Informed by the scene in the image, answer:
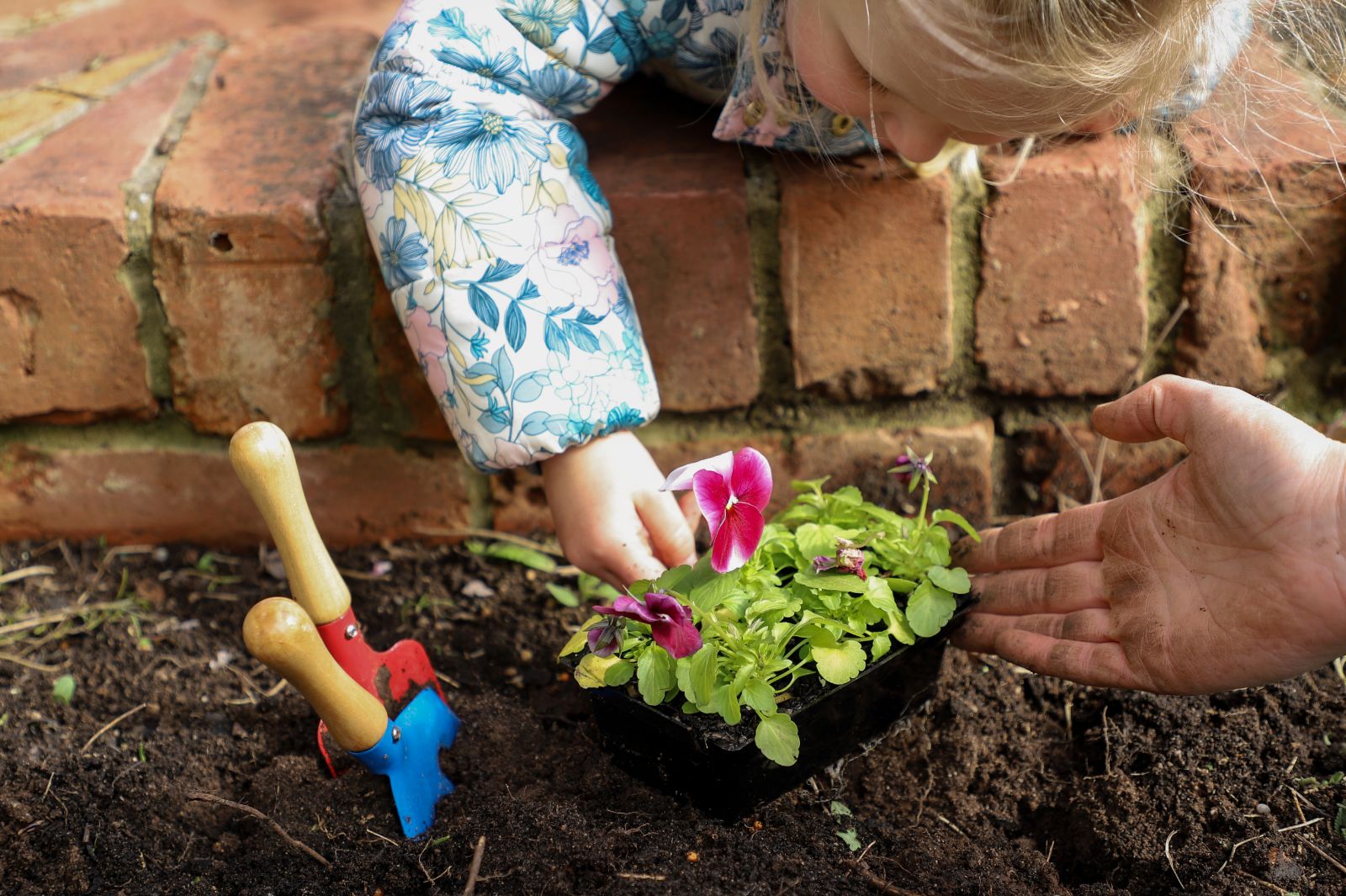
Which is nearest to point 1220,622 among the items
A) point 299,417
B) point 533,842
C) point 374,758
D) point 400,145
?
point 533,842

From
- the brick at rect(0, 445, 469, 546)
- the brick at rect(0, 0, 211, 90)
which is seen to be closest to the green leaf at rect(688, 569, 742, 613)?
the brick at rect(0, 445, 469, 546)

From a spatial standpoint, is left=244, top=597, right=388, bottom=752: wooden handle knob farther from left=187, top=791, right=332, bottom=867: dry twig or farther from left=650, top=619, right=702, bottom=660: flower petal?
left=650, top=619, right=702, bottom=660: flower petal

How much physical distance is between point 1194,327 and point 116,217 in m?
1.46

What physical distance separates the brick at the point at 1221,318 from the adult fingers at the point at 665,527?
2.54 ft

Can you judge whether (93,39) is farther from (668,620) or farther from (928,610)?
(928,610)

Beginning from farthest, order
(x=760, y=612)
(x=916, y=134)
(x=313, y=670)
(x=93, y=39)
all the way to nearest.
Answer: (x=93, y=39)
(x=916, y=134)
(x=760, y=612)
(x=313, y=670)

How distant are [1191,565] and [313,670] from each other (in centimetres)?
85

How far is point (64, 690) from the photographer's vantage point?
142cm

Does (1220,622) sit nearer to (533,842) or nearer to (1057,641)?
(1057,641)

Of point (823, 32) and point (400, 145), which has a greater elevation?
point (823, 32)

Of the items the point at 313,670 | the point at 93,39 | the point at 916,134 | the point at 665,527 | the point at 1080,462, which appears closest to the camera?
the point at 313,670

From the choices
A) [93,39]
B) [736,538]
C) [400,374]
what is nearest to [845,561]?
[736,538]

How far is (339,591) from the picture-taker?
1173 millimetres

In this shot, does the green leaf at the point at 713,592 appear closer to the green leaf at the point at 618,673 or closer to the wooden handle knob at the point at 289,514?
the green leaf at the point at 618,673
